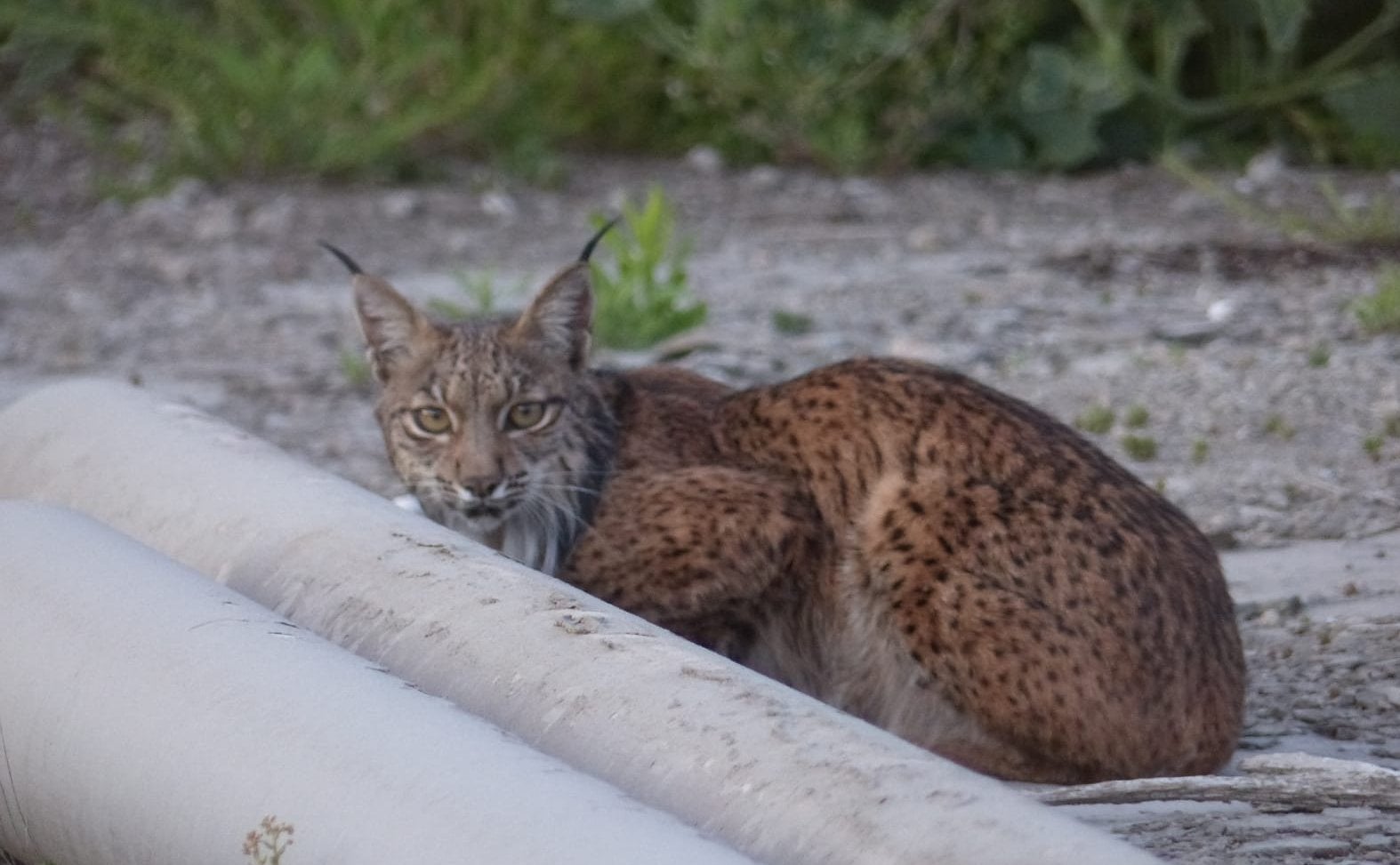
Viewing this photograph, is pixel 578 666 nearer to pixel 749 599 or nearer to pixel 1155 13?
pixel 749 599

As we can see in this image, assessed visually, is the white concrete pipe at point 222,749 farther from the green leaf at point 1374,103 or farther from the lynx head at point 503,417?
the green leaf at point 1374,103

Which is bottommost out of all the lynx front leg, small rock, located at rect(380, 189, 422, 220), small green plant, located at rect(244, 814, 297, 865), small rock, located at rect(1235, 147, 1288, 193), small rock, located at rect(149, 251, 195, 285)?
small green plant, located at rect(244, 814, 297, 865)

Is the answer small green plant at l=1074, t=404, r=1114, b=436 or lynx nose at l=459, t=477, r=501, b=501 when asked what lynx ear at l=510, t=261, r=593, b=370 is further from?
small green plant at l=1074, t=404, r=1114, b=436

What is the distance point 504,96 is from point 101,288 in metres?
2.47

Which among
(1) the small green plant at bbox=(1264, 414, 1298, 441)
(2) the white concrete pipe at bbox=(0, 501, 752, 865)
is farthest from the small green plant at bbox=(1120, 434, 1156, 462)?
(2) the white concrete pipe at bbox=(0, 501, 752, 865)

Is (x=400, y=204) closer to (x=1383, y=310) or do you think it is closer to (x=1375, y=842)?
(x=1383, y=310)

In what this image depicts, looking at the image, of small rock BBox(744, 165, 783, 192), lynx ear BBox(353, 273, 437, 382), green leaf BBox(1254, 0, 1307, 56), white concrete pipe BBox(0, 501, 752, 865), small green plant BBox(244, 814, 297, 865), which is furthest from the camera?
small rock BBox(744, 165, 783, 192)

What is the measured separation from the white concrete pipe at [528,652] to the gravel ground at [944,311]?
73cm

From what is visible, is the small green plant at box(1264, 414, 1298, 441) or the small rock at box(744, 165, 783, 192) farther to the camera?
the small rock at box(744, 165, 783, 192)

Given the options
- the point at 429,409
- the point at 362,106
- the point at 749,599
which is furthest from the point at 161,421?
the point at 362,106

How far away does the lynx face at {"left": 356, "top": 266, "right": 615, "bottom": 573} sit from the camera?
422 centimetres

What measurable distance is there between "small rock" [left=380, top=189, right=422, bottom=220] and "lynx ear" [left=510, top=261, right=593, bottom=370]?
4672mm

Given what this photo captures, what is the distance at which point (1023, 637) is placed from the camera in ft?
11.8

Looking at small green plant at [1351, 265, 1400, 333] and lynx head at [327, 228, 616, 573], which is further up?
small green plant at [1351, 265, 1400, 333]
